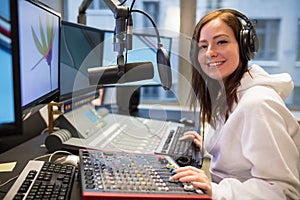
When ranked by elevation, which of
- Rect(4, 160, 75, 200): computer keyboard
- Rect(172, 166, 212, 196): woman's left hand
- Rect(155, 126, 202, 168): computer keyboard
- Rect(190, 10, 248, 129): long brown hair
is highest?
Rect(190, 10, 248, 129): long brown hair

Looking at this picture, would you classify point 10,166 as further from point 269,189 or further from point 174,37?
point 174,37

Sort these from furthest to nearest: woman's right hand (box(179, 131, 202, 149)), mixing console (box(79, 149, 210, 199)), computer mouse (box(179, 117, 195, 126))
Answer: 1. computer mouse (box(179, 117, 195, 126))
2. woman's right hand (box(179, 131, 202, 149))
3. mixing console (box(79, 149, 210, 199))

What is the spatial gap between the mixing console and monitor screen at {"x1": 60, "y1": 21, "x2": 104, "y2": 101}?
0.43 m

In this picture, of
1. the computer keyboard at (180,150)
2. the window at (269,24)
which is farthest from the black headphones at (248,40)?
the window at (269,24)

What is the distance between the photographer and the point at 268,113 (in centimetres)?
75

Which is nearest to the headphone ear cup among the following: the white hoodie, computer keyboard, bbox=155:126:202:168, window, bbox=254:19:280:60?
the white hoodie

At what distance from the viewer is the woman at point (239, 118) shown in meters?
0.71

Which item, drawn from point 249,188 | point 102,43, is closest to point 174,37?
point 102,43

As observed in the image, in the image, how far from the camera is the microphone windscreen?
834 mm

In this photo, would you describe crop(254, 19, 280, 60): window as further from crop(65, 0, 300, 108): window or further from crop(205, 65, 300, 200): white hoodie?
crop(205, 65, 300, 200): white hoodie

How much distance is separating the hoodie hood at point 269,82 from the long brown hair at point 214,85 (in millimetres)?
36

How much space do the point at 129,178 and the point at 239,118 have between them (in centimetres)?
36

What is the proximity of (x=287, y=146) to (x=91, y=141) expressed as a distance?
0.70 m

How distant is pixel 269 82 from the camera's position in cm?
89
